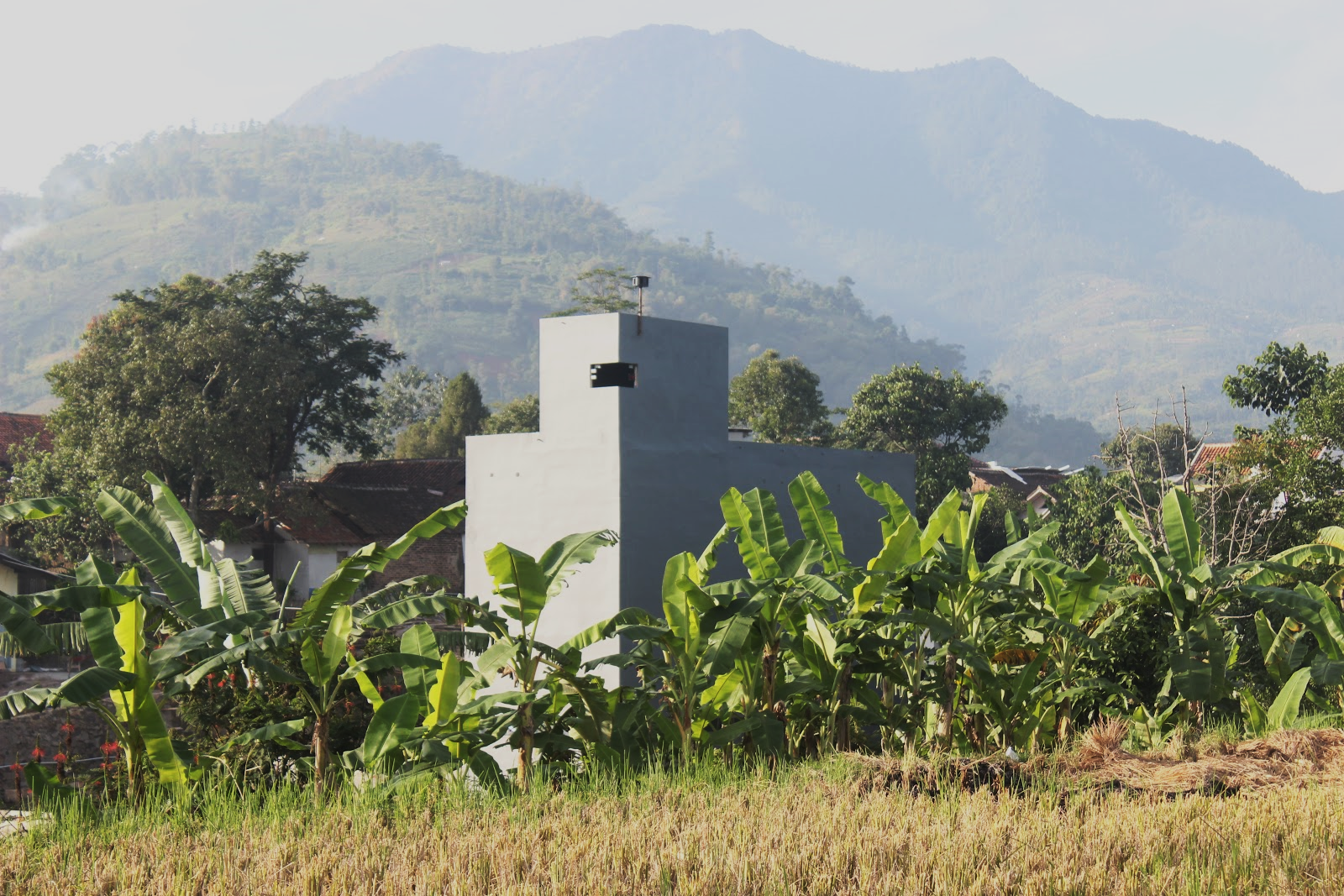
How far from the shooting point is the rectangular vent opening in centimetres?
1258

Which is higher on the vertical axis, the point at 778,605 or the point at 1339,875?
the point at 778,605

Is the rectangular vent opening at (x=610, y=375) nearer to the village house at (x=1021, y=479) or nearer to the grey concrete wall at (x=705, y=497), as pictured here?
the grey concrete wall at (x=705, y=497)

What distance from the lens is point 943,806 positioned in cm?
633

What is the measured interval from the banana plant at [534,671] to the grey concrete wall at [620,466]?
11.7ft

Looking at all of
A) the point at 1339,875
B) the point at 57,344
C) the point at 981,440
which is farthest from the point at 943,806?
the point at 57,344

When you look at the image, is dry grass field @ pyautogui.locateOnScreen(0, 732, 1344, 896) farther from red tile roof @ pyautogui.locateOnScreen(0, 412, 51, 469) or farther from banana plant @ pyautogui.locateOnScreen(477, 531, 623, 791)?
red tile roof @ pyautogui.locateOnScreen(0, 412, 51, 469)

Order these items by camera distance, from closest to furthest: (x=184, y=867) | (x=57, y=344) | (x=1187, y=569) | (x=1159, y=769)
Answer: (x=184, y=867), (x=1159, y=769), (x=1187, y=569), (x=57, y=344)

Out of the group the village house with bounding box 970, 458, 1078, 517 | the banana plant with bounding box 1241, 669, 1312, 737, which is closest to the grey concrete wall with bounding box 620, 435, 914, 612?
the banana plant with bounding box 1241, 669, 1312, 737

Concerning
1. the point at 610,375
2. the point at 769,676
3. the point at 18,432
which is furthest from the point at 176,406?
the point at 769,676

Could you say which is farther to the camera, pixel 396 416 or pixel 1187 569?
pixel 396 416

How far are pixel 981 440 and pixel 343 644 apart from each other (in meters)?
42.2

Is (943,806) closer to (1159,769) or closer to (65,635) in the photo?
(1159,769)

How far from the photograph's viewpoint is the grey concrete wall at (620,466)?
482 inches

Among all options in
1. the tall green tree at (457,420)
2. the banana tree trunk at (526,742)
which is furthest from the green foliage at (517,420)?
the banana tree trunk at (526,742)
